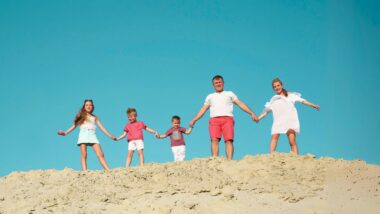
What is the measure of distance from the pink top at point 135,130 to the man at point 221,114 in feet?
6.04

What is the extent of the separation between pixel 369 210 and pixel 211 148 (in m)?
3.85

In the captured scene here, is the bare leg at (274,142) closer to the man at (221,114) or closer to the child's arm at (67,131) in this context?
the man at (221,114)

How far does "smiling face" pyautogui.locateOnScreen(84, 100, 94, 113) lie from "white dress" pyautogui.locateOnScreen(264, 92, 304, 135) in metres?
4.05

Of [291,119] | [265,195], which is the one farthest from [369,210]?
[291,119]

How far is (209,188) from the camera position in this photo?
7031mm

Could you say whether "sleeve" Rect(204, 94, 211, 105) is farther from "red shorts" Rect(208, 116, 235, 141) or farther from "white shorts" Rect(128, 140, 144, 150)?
"white shorts" Rect(128, 140, 144, 150)

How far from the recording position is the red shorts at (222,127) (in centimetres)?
958

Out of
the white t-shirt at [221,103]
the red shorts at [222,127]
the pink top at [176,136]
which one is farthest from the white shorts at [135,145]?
the red shorts at [222,127]

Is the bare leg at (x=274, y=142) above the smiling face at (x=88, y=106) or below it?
below

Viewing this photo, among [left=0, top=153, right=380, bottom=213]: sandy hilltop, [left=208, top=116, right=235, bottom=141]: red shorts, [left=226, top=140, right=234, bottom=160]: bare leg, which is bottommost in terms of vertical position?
[left=0, top=153, right=380, bottom=213]: sandy hilltop

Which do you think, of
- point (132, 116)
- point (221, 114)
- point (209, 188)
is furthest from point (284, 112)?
point (132, 116)

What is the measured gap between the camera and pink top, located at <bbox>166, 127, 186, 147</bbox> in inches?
465

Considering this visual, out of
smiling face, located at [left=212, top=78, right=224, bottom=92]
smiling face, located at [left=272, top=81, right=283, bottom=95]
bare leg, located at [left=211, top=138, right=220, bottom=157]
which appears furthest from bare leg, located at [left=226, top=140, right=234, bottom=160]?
smiling face, located at [left=272, top=81, right=283, bottom=95]

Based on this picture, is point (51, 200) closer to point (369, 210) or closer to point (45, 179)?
point (45, 179)
